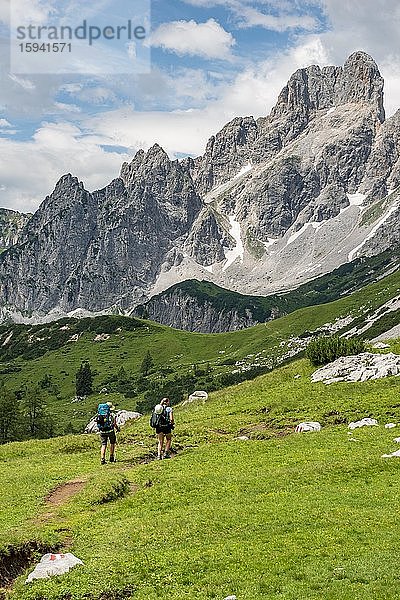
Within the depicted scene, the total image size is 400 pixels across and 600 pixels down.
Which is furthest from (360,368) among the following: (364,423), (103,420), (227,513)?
(227,513)

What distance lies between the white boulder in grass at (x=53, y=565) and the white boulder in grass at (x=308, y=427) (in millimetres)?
23237

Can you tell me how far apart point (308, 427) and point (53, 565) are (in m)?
24.4

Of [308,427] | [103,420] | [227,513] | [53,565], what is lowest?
[53,565]

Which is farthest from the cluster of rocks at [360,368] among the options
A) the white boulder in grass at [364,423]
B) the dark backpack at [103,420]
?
the dark backpack at [103,420]

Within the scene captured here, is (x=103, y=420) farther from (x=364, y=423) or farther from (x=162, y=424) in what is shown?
(x=364, y=423)

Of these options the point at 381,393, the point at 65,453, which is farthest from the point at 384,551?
the point at 65,453

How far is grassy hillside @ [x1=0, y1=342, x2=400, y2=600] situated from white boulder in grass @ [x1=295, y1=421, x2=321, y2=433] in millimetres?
771

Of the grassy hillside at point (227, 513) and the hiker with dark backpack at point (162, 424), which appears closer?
the grassy hillside at point (227, 513)

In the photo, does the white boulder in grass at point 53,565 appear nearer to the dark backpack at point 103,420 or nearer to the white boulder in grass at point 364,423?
the dark backpack at point 103,420

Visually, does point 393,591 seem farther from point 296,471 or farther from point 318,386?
point 318,386

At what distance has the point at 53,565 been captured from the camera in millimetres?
19688

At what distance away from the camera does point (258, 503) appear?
25547mm

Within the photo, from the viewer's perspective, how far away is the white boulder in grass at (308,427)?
40188 mm

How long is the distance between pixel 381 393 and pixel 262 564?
2967 centimetres
